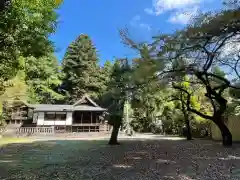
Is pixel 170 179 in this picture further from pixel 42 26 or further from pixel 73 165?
pixel 42 26

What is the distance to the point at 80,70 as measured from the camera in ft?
132

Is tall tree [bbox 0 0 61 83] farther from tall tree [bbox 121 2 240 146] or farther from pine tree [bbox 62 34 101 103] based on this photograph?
pine tree [bbox 62 34 101 103]

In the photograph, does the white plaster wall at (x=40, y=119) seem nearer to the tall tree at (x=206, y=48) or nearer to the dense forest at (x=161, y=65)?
the dense forest at (x=161, y=65)

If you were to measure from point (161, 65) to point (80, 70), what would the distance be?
35.1 meters

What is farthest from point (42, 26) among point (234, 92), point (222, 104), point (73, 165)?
point (234, 92)

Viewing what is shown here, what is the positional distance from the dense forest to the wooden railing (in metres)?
6.01

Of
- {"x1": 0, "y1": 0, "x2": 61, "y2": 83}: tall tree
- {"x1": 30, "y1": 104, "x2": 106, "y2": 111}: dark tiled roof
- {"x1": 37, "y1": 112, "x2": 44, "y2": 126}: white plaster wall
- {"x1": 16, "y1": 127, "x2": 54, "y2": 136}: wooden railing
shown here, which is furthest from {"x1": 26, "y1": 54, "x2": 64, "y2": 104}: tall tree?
{"x1": 0, "y1": 0, "x2": 61, "y2": 83}: tall tree

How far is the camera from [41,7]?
20.9 feet

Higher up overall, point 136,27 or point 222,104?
point 136,27

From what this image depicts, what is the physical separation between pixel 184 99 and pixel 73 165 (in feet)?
38.2

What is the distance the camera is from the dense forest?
5794mm

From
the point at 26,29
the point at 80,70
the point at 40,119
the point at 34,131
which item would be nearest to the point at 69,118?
the point at 40,119

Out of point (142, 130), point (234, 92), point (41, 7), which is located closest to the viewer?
point (41, 7)

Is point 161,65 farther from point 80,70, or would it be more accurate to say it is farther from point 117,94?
point 80,70
